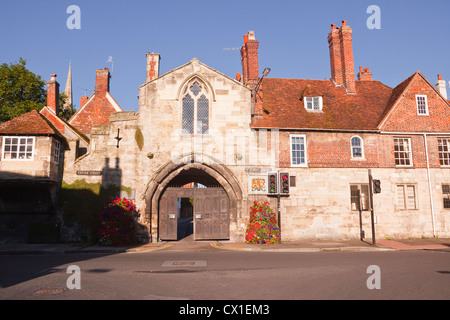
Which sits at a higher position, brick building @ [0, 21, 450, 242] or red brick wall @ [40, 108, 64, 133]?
red brick wall @ [40, 108, 64, 133]

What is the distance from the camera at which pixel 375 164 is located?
822 inches

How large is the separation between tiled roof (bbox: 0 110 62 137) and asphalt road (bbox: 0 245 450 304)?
8.28 m

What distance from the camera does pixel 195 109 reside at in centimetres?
2052

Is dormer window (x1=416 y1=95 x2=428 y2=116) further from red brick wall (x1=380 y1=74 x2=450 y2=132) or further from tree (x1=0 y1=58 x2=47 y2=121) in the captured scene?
tree (x1=0 y1=58 x2=47 y2=121)

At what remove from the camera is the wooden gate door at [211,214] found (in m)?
20.1

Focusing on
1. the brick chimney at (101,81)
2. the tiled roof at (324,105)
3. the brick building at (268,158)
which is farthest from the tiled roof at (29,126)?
the tiled roof at (324,105)

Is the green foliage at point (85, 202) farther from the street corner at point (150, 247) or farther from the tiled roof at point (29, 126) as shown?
the tiled roof at point (29, 126)

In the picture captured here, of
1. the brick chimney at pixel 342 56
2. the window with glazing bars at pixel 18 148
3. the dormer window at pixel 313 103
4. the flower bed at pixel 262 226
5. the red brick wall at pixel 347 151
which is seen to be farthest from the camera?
the brick chimney at pixel 342 56

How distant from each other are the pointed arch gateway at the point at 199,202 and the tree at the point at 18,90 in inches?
663

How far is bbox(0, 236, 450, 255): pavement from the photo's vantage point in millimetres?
16261

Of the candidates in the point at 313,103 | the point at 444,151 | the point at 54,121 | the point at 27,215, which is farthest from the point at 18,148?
the point at 444,151

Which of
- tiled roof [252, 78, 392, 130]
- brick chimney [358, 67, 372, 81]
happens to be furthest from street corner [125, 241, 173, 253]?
brick chimney [358, 67, 372, 81]
